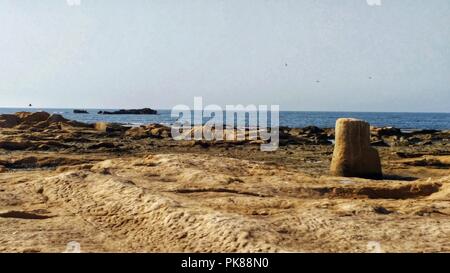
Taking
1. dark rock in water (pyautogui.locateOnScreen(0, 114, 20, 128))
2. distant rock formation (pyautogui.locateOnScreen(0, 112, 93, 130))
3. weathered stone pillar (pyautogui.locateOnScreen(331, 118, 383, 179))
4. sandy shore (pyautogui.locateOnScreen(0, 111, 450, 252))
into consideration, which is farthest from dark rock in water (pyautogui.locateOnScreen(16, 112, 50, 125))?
weathered stone pillar (pyautogui.locateOnScreen(331, 118, 383, 179))

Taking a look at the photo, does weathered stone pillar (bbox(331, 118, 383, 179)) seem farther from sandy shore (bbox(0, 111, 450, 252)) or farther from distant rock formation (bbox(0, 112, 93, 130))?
distant rock formation (bbox(0, 112, 93, 130))

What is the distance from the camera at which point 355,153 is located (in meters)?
14.5

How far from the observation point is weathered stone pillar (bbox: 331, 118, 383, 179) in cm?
1438

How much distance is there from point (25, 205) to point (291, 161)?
12891mm

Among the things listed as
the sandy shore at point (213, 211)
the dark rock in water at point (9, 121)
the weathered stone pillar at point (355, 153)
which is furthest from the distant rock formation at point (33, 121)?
the weathered stone pillar at point (355, 153)

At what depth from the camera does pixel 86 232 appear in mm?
6715

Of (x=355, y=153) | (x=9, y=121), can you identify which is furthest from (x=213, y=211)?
(x=9, y=121)

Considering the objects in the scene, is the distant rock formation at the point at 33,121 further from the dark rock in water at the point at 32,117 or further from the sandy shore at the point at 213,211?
the sandy shore at the point at 213,211

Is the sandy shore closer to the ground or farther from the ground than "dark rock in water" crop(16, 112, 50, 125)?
closer to the ground

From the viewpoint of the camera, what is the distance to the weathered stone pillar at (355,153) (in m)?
14.4

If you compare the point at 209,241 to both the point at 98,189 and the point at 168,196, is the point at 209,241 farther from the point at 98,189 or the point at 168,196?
the point at 98,189

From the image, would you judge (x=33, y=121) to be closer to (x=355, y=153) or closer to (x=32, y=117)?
(x=32, y=117)
